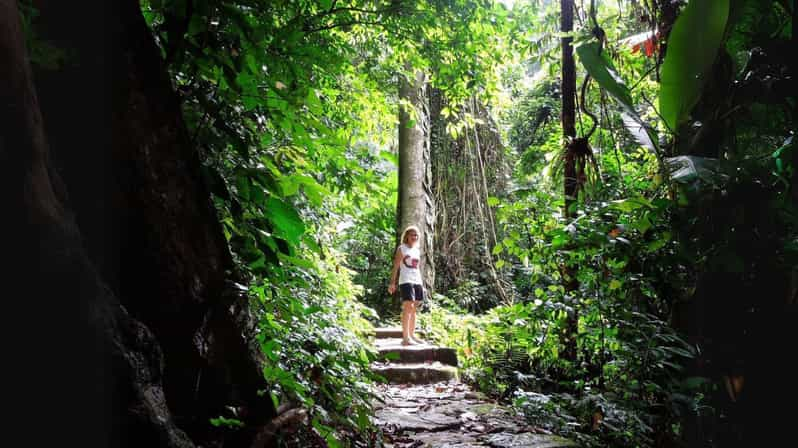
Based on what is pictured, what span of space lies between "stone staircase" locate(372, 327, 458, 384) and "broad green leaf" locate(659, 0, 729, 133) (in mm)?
3921

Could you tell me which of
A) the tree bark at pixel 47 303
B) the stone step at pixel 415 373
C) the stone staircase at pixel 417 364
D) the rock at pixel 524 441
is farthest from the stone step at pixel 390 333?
the tree bark at pixel 47 303

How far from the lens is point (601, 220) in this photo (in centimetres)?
325

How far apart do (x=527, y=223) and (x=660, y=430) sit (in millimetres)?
1731

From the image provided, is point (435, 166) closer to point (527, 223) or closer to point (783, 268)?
point (527, 223)

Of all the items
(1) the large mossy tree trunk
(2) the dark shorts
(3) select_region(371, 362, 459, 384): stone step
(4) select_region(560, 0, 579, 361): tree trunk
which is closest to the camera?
(1) the large mossy tree trunk

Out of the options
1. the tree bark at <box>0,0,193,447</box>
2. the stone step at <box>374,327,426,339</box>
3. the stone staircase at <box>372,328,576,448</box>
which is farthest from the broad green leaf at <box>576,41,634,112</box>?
the stone step at <box>374,327,426,339</box>

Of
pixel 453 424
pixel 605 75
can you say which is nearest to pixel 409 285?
pixel 453 424

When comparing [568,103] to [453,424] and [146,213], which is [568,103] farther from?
[146,213]

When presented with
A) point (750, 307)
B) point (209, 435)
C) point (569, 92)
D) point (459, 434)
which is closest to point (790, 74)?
point (750, 307)

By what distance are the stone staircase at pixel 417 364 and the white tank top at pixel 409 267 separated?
0.92m

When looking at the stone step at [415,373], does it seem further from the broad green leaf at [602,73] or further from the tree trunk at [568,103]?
the broad green leaf at [602,73]

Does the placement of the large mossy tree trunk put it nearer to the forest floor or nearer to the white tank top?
the forest floor

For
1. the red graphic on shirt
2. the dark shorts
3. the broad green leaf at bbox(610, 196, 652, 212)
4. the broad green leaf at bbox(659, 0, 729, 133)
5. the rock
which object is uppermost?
the broad green leaf at bbox(659, 0, 729, 133)

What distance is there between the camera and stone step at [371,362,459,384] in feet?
19.8
